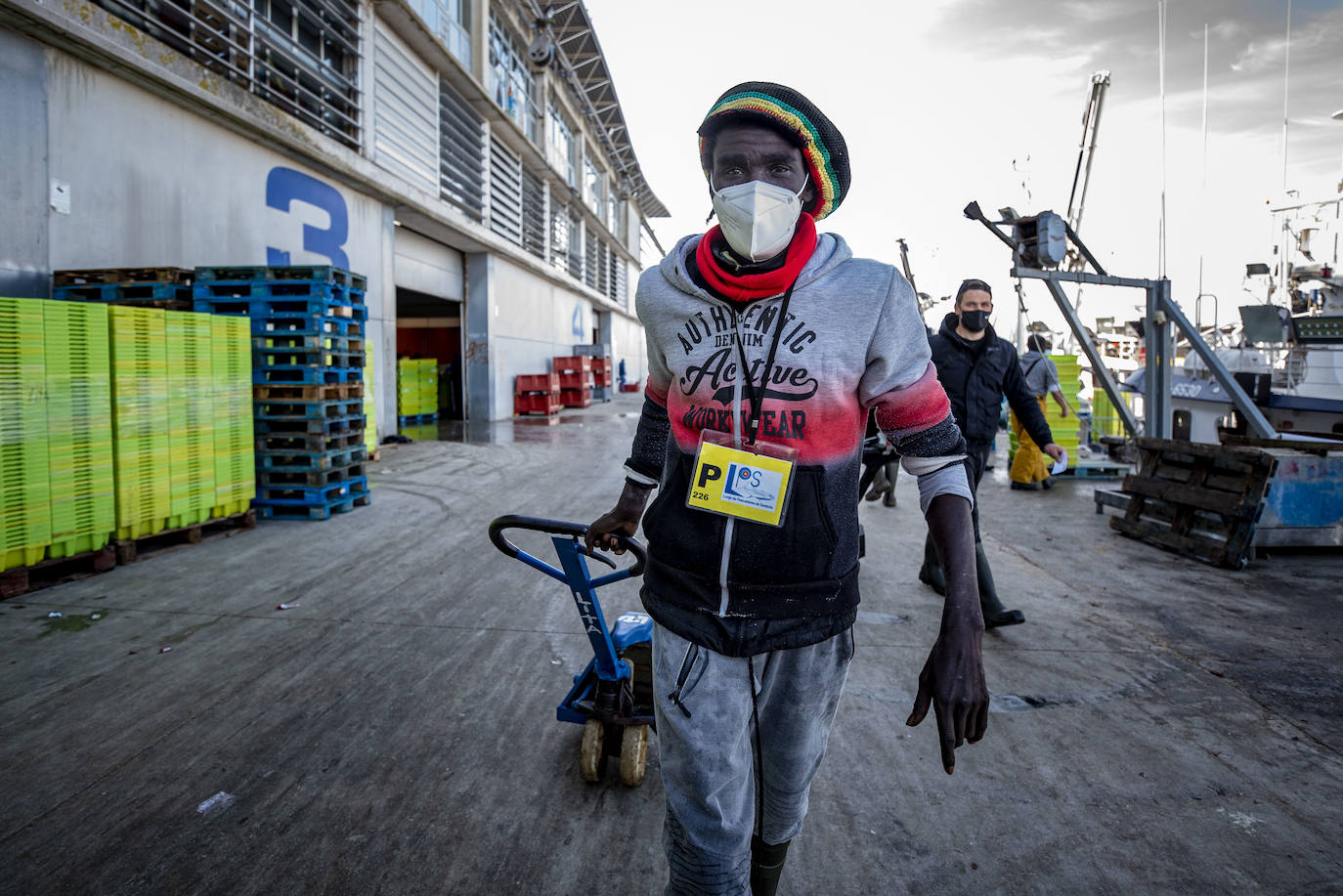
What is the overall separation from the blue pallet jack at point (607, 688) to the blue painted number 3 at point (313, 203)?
8830 mm

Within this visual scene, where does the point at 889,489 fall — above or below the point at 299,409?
below

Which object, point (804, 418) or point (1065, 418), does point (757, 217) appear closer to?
point (804, 418)

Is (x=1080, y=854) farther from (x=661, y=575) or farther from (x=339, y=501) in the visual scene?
(x=339, y=501)

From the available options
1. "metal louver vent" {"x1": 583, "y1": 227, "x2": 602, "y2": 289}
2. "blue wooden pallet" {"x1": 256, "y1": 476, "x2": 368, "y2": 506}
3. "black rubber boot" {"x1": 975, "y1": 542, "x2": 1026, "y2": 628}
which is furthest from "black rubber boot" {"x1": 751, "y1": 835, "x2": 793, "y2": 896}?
"metal louver vent" {"x1": 583, "y1": 227, "x2": 602, "y2": 289}

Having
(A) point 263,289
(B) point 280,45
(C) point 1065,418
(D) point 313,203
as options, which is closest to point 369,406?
(D) point 313,203

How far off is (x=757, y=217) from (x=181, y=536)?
20.1 feet

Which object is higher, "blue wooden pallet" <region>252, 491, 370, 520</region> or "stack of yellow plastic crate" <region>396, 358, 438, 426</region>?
"stack of yellow plastic crate" <region>396, 358, 438, 426</region>

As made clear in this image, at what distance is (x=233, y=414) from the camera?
5.93 m

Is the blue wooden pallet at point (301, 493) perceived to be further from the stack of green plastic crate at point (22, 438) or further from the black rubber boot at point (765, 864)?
the black rubber boot at point (765, 864)

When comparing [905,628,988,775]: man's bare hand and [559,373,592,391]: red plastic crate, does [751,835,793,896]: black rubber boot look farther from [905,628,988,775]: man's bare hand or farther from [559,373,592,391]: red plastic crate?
[559,373,592,391]: red plastic crate

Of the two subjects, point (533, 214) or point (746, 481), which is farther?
point (533, 214)

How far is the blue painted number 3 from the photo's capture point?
938cm

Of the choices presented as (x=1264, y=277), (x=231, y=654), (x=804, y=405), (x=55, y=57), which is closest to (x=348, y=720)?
(x=231, y=654)

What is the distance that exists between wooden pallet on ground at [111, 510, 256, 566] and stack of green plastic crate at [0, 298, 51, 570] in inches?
20.8
